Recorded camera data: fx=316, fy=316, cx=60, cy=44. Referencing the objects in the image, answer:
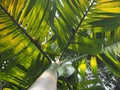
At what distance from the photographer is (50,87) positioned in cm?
100

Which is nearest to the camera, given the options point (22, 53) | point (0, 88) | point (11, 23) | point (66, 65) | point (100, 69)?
point (66, 65)

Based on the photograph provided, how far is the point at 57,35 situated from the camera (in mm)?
1470

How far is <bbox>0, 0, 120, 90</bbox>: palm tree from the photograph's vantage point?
1.38m

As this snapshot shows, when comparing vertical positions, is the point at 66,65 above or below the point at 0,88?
above

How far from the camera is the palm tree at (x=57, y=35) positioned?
1.38 m

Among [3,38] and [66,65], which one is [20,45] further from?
[66,65]

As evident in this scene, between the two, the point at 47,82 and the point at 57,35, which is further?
the point at 57,35

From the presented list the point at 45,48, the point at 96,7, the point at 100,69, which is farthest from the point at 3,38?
the point at 100,69

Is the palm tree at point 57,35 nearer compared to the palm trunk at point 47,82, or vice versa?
the palm trunk at point 47,82

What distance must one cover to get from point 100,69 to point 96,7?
989 mm

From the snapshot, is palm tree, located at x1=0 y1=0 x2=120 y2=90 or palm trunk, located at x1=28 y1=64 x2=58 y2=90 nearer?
palm trunk, located at x1=28 y1=64 x2=58 y2=90

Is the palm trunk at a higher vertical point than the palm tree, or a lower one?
higher

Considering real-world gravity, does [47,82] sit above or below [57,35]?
above

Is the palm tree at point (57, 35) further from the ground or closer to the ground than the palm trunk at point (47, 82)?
closer to the ground
